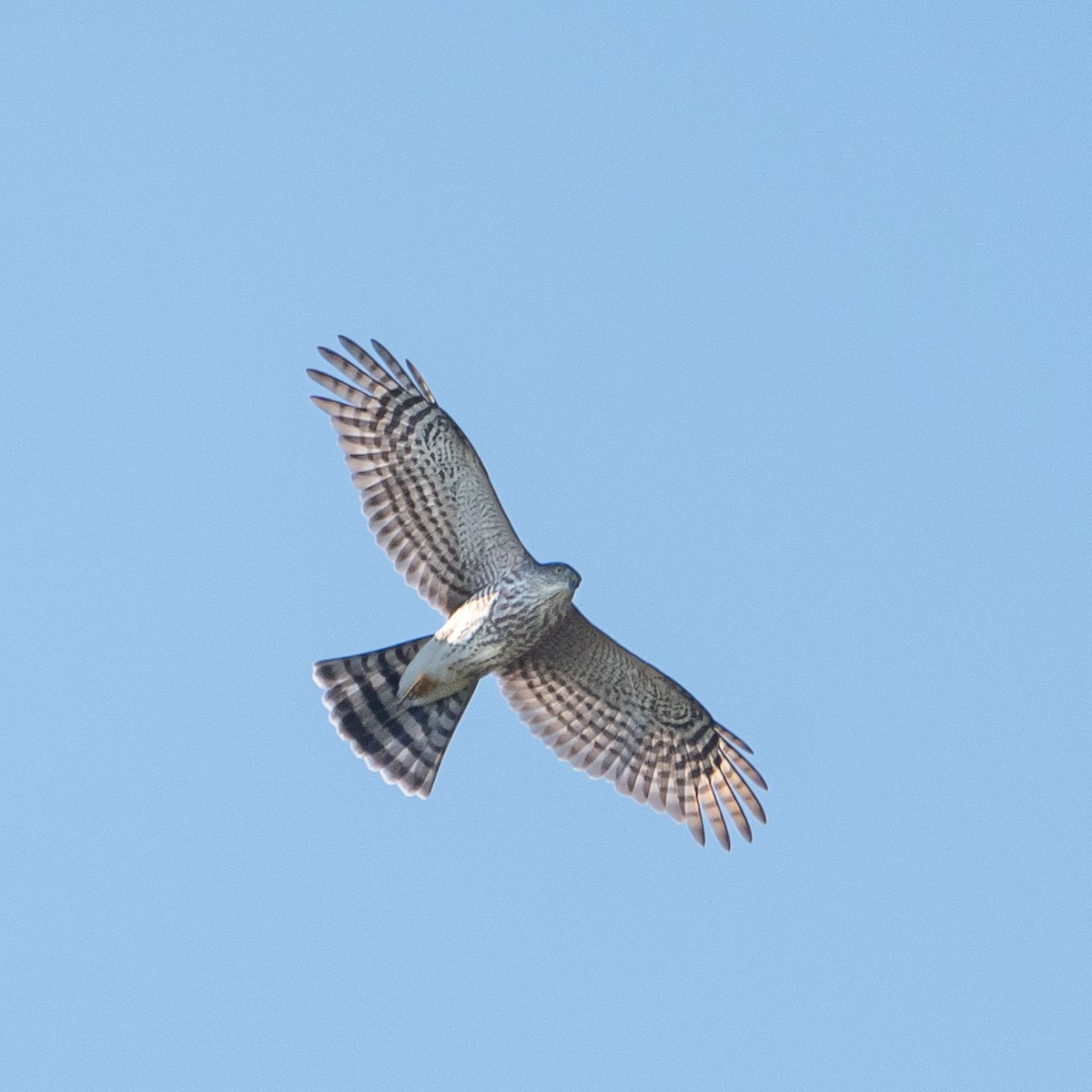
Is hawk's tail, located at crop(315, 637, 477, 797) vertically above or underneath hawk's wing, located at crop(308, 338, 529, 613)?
underneath

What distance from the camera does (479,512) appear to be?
15.3 metres

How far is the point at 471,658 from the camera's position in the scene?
15258 mm

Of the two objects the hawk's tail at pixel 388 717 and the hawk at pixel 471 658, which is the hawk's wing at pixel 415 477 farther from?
the hawk's tail at pixel 388 717

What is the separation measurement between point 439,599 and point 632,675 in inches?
66.5

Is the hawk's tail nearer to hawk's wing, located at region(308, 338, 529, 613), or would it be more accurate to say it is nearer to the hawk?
the hawk

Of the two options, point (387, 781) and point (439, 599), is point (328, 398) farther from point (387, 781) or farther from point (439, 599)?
point (387, 781)

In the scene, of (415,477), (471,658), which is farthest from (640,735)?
(415,477)

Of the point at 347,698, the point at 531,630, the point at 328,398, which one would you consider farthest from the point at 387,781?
the point at 328,398

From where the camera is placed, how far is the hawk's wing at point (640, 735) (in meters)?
16.2

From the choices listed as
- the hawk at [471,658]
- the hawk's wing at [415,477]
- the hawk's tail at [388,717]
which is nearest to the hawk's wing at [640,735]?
the hawk at [471,658]

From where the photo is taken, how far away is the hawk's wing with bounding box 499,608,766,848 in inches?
639

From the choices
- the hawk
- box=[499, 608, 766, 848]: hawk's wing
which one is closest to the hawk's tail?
the hawk

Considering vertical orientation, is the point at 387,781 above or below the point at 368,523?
below

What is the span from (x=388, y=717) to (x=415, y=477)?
1842 millimetres
